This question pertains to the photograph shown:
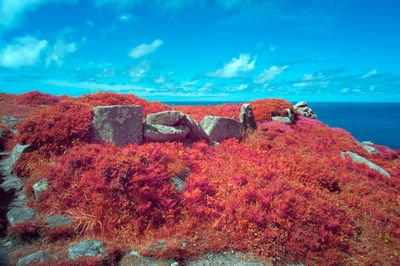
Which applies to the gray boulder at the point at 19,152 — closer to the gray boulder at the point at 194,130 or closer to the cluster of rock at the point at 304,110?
the gray boulder at the point at 194,130

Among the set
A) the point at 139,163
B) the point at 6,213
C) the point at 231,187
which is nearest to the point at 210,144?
the point at 231,187

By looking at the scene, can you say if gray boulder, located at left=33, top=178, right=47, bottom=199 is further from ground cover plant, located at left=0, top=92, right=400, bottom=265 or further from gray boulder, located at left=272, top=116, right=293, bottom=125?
gray boulder, located at left=272, top=116, right=293, bottom=125

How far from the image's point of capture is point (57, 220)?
199 inches

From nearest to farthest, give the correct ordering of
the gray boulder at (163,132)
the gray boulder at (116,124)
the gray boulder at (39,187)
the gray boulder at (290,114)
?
the gray boulder at (39,187), the gray boulder at (116,124), the gray boulder at (163,132), the gray boulder at (290,114)

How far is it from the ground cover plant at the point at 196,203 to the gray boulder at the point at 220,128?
2985 millimetres

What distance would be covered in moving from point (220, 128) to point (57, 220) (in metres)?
8.37

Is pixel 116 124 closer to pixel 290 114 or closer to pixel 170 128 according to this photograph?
pixel 170 128

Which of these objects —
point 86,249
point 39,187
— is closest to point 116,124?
point 39,187

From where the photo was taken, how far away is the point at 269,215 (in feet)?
17.3

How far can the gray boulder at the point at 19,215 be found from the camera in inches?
190

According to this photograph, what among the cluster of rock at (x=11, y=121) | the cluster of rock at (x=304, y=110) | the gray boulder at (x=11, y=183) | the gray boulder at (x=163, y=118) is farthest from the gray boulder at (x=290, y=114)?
the cluster of rock at (x=11, y=121)

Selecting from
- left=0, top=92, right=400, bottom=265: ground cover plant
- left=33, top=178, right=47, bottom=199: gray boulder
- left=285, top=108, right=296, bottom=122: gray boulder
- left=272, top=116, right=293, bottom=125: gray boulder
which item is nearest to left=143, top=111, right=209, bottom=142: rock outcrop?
left=0, top=92, right=400, bottom=265: ground cover plant

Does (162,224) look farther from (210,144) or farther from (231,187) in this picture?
(210,144)

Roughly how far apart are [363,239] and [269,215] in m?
2.83
